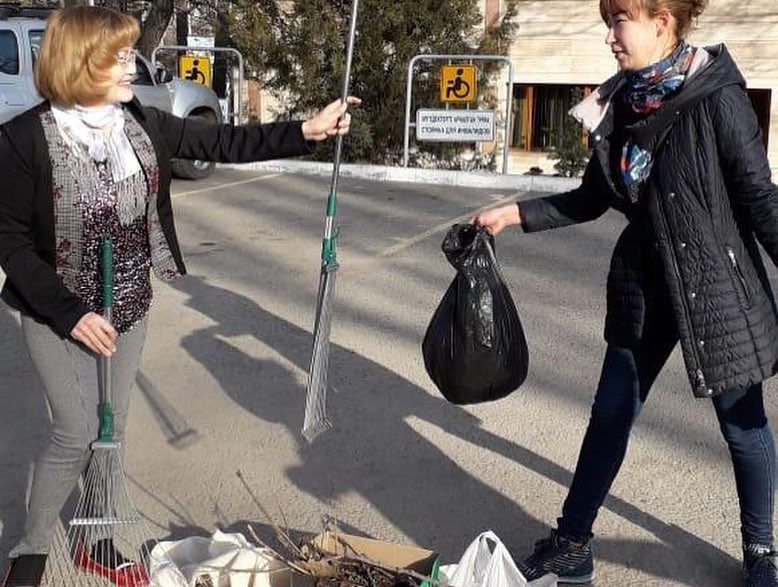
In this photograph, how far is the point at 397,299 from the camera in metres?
6.93

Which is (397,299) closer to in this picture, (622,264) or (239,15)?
(622,264)

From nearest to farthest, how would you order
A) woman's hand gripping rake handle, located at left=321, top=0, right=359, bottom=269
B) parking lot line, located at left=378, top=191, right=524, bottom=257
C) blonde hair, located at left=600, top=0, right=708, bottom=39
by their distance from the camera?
blonde hair, located at left=600, top=0, right=708, bottom=39
woman's hand gripping rake handle, located at left=321, top=0, right=359, bottom=269
parking lot line, located at left=378, top=191, right=524, bottom=257

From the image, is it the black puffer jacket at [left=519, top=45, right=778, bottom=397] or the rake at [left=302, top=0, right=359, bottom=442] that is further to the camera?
the rake at [left=302, top=0, right=359, bottom=442]

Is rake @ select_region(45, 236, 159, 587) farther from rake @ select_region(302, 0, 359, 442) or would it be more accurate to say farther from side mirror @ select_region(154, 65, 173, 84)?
side mirror @ select_region(154, 65, 173, 84)

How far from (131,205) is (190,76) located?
13.3 m

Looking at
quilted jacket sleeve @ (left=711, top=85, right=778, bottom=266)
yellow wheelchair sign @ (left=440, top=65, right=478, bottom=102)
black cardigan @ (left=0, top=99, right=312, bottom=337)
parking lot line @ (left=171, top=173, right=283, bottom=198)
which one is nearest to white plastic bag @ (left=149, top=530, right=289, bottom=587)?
black cardigan @ (left=0, top=99, right=312, bottom=337)

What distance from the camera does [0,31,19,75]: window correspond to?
37.5 ft

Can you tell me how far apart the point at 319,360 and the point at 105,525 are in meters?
0.79

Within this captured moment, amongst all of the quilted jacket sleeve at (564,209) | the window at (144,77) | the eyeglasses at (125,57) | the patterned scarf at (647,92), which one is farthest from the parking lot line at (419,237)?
the eyeglasses at (125,57)

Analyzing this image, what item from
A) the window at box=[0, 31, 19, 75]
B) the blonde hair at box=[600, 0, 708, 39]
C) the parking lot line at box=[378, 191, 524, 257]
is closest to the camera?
the blonde hair at box=[600, 0, 708, 39]

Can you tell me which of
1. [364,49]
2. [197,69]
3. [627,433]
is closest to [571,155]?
[364,49]

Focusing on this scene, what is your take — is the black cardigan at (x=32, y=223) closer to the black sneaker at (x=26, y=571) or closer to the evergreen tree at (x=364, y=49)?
the black sneaker at (x=26, y=571)

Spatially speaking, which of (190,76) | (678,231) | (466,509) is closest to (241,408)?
(466,509)

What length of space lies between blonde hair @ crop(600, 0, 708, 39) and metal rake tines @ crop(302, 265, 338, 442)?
1.10 meters
